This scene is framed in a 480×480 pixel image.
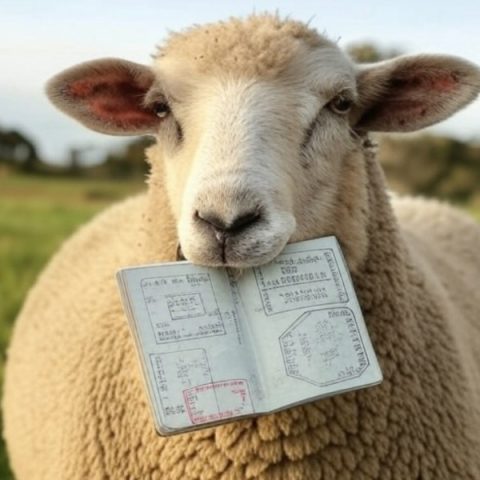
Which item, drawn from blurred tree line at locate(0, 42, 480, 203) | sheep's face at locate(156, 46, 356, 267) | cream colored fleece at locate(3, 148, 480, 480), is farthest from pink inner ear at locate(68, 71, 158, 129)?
blurred tree line at locate(0, 42, 480, 203)

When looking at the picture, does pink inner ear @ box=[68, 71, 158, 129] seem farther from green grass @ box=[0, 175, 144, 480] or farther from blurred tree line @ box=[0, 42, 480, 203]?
blurred tree line @ box=[0, 42, 480, 203]

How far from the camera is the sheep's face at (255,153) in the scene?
8.49 ft

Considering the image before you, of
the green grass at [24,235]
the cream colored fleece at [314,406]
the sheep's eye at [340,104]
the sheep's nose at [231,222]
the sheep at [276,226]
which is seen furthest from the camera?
the green grass at [24,235]

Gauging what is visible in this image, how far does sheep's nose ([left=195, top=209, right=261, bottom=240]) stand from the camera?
254 centimetres

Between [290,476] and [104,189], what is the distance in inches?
1117

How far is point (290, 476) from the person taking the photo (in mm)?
2949

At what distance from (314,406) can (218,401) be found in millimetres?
444

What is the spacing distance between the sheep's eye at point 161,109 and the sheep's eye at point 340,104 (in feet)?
1.82

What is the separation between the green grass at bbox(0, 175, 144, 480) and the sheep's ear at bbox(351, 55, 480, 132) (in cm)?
341

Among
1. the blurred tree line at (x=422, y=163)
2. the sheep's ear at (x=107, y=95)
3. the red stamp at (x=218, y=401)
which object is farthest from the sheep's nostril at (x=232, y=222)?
the blurred tree line at (x=422, y=163)

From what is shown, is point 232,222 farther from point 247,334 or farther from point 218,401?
point 218,401

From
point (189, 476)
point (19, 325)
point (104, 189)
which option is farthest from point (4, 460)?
point (104, 189)

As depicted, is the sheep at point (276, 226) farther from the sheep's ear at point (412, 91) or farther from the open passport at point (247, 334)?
the open passport at point (247, 334)

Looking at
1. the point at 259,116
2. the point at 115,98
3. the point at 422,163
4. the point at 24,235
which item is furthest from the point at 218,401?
the point at 422,163
